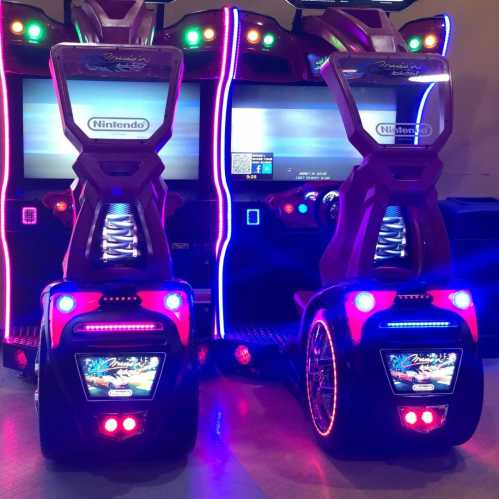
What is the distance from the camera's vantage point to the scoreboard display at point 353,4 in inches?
157

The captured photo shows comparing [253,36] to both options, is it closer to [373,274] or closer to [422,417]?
[373,274]

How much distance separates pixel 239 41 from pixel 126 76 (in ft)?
3.26

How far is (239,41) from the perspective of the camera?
3.78 metres

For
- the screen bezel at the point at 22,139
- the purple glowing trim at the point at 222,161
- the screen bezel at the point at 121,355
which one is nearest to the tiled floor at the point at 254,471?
the screen bezel at the point at 121,355

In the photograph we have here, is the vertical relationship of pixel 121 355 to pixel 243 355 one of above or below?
above

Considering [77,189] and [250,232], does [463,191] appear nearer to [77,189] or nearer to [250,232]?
[250,232]

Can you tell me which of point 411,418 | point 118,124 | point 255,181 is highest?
point 118,124

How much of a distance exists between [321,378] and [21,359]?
1.61m

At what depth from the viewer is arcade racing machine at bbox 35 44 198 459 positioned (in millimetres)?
2764

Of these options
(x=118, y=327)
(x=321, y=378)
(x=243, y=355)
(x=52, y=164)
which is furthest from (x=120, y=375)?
(x=52, y=164)

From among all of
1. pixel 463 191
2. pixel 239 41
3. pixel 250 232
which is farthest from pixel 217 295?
Result: pixel 463 191

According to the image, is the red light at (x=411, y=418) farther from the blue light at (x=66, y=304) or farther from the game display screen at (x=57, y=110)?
the game display screen at (x=57, y=110)

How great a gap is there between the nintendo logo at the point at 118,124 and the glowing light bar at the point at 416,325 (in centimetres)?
126

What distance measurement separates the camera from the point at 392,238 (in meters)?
3.03
